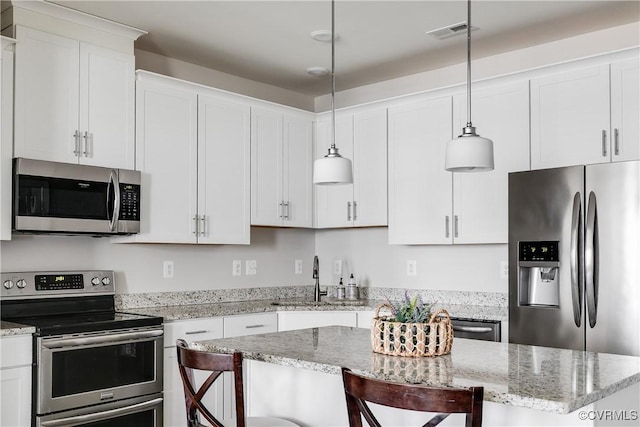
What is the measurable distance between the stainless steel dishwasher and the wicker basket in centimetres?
149

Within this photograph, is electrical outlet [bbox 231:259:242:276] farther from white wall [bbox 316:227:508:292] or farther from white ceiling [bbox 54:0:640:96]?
white ceiling [bbox 54:0:640:96]

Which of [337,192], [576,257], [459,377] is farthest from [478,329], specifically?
[459,377]

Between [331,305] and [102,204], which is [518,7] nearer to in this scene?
[331,305]

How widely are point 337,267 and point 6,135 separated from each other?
275cm

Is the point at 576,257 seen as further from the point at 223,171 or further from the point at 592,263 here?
the point at 223,171

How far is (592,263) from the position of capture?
3102mm

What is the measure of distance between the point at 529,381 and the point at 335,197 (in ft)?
10.0

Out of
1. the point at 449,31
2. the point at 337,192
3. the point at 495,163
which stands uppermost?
the point at 449,31

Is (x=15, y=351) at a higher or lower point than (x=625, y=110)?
lower

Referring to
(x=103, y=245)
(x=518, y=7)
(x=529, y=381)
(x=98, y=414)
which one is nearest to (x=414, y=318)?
(x=529, y=381)

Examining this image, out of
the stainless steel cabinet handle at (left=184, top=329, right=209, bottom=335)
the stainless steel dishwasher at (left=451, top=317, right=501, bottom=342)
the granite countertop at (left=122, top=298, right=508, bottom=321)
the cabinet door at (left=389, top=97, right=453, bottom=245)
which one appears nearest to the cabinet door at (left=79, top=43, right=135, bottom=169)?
the granite countertop at (left=122, top=298, right=508, bottom=321)

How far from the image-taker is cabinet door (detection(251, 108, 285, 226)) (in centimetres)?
438
